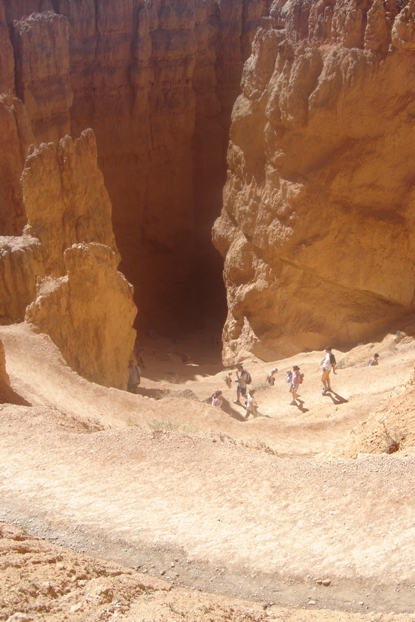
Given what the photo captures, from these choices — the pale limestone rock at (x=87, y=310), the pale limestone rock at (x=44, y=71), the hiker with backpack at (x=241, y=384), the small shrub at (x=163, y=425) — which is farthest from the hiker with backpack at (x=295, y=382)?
the pale limestone rock at (x=44, y=71)

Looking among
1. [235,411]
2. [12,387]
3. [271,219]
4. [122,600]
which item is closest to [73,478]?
[122,600]

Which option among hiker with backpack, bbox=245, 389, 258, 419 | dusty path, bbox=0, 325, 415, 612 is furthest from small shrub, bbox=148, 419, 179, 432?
hiker with backpack, bbox=245, 389, 258, 419

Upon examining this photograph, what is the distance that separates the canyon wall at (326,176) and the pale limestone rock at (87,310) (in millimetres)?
5147

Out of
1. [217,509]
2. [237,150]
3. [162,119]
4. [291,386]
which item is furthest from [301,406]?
[162,119]

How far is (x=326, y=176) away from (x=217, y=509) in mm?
12327

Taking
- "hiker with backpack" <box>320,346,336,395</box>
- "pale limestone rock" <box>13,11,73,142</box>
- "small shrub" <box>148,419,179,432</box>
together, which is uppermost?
"pale limestone rock" <box>13,11,73,142</box>

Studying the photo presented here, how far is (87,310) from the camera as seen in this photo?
1411 cm

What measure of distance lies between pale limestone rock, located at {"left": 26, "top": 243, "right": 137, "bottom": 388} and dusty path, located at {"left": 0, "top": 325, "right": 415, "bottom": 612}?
5.09 m

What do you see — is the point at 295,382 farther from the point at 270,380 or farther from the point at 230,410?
the point at 230,410

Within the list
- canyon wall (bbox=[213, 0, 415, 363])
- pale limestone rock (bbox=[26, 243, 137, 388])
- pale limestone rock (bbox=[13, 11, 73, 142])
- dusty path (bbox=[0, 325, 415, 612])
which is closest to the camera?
dusty path (bbox=[0, 325, 415, 612])

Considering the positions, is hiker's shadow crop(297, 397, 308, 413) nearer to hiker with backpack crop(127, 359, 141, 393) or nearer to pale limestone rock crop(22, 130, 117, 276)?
hiker with backpack crop(127, 359, 141, 393)

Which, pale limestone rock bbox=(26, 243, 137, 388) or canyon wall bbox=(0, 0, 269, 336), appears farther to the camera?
canyon wall bbox=(0, 0, 269, 336)

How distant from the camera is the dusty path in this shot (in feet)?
16.8

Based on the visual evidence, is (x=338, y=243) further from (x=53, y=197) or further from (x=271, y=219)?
(x=53, y=197)
